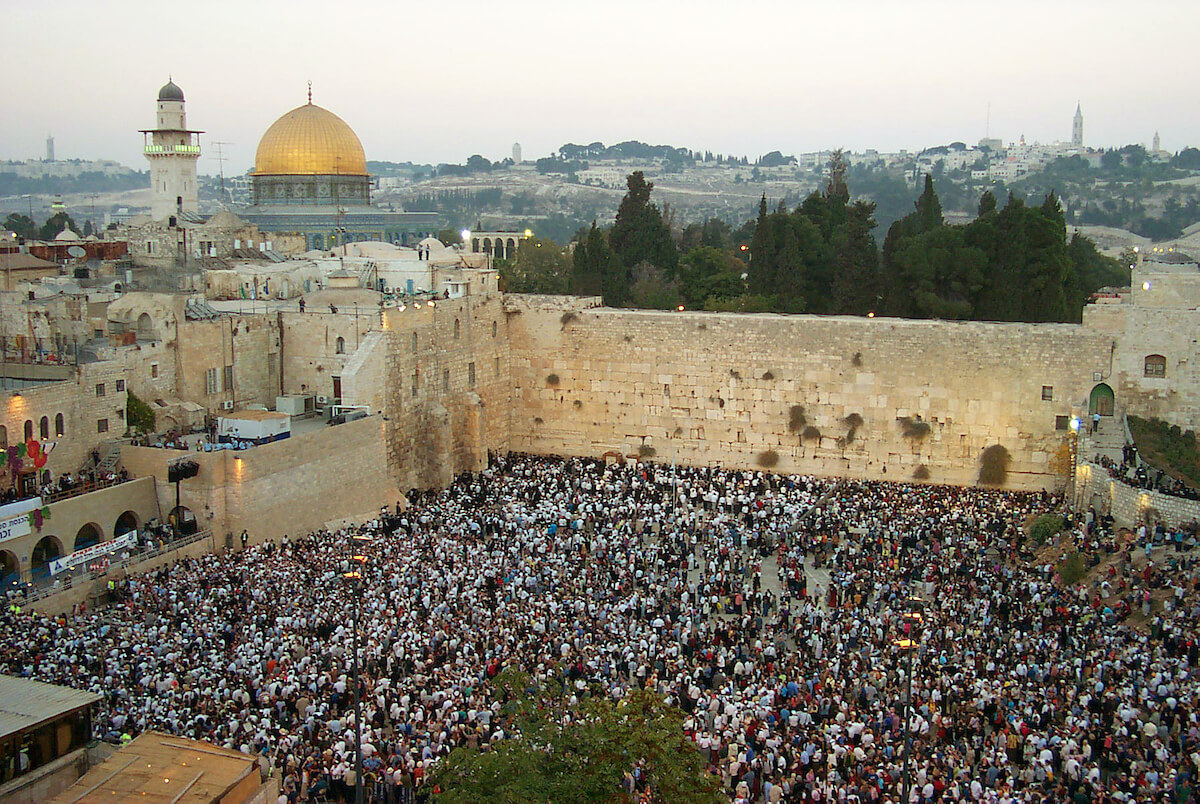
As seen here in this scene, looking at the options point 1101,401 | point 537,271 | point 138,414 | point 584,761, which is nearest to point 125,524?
point 138,414

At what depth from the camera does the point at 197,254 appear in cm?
3183

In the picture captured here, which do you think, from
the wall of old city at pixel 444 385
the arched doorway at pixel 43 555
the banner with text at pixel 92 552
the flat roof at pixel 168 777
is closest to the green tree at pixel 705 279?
the wall of old city at pixel 444 385

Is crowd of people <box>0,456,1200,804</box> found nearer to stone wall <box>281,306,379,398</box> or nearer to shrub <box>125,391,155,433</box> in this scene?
shrub <box>125,391,155,433</box>

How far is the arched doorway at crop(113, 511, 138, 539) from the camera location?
19219 millimetres

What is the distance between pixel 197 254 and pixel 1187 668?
25.5 m

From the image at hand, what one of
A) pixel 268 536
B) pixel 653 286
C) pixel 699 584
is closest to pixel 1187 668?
pixel 699 584

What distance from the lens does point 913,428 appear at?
24.8 meters

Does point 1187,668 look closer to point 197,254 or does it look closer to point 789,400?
point 789,400

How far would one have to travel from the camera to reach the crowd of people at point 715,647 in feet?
41.3

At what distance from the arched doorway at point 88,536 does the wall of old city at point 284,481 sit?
48.6 inches

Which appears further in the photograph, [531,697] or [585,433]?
[585,433]

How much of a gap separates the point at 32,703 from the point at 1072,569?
1398 cm

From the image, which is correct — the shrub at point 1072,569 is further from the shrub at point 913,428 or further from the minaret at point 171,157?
the minaret at point 171,157

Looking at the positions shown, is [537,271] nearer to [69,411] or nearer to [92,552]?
[69,411]
